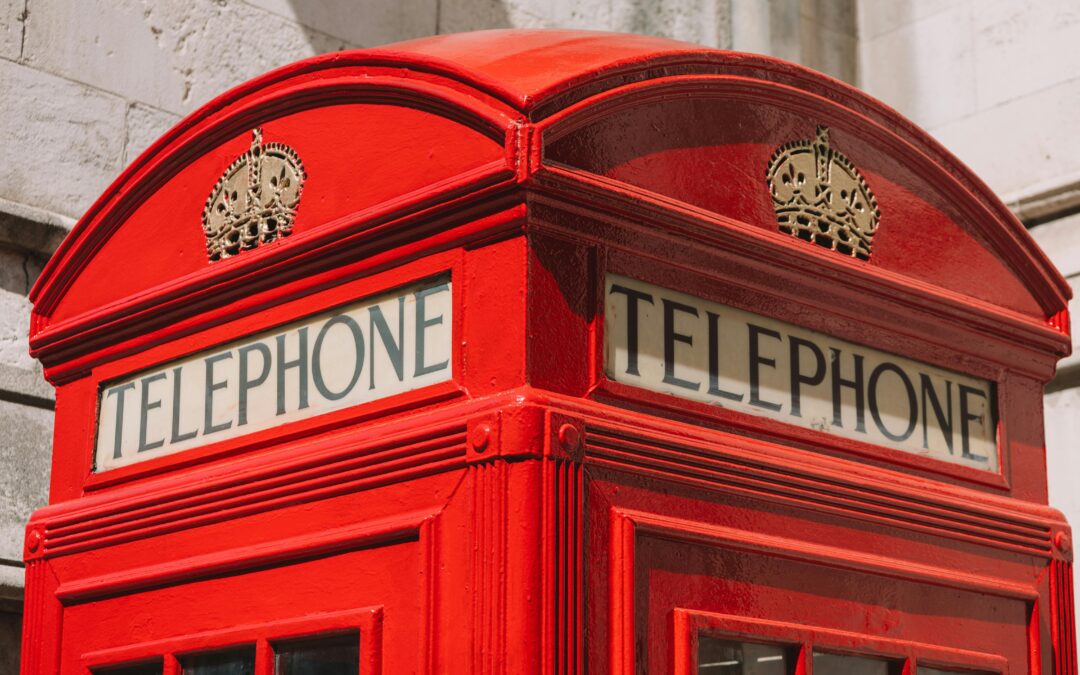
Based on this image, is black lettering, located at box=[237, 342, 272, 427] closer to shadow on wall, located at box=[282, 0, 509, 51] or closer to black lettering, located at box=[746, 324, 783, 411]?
black lettering, located at box=[746, 324, 783, 411]

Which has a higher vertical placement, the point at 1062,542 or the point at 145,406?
the point at 145,406

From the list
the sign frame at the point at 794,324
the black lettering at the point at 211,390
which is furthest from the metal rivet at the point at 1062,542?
the black lettering at the point at 211,390

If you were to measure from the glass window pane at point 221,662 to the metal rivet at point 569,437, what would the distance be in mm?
595

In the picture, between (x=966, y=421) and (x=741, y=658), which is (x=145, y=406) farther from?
(x=966, y=421)

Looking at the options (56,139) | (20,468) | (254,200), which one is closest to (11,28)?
(56,139)

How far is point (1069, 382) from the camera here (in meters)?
4.56

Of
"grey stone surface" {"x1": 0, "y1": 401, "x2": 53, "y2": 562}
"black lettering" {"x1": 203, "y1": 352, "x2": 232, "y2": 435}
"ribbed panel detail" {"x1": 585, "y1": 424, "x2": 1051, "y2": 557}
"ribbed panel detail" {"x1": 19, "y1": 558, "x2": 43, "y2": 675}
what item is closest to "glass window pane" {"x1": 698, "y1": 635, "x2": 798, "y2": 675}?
"ribbed panel detail" {"x1": 585, "y1": 424, "x2": 1051, "y2": 557}

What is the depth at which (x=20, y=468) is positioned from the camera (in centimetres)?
347

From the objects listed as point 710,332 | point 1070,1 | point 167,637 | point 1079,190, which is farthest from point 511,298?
point 1070,1

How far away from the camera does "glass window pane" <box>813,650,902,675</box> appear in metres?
2.02

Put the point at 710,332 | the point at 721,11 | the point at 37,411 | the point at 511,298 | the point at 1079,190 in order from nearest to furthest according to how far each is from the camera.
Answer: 1. the point at 511,298
2. the point at 710,332
3. the point at 37,411
4. the point at 1079,190
5. the point at 721,11

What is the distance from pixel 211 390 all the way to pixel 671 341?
0.72 metres

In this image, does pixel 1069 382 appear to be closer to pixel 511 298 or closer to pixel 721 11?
pixel 721 11

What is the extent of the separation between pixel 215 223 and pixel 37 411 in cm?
147
